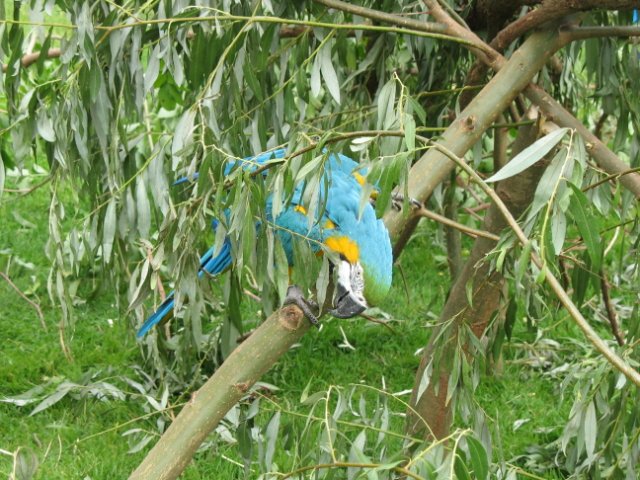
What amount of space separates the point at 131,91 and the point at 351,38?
2.86 ft

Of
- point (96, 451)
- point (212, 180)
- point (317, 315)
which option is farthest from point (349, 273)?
point (96, 451)

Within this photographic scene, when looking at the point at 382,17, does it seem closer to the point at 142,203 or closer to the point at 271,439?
the point at 142,203

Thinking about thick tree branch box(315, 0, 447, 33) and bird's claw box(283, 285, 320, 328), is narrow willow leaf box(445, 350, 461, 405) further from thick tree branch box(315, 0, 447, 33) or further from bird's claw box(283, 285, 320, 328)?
thick tree branch box(315, 0, 447, 33)

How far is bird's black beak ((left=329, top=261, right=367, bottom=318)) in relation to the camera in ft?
6.31

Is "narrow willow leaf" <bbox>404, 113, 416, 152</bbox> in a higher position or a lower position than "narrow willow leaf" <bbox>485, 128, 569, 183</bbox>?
higher

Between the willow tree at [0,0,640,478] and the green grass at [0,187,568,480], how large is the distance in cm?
47

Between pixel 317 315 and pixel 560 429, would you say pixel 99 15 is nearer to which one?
pixel 317 315

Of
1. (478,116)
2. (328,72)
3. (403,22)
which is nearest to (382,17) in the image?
(403,22)

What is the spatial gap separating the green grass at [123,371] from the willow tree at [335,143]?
47 centimetres

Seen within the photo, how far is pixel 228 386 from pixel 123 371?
1.95 metres

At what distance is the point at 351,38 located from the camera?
2848 millimetres

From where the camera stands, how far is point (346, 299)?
192 cm

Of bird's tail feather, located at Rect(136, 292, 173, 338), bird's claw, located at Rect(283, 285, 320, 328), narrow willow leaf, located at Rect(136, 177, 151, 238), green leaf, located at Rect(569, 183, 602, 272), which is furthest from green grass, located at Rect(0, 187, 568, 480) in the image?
green leaf, located at Rect(569, 183, 602, 272)

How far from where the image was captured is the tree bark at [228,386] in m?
1.56
